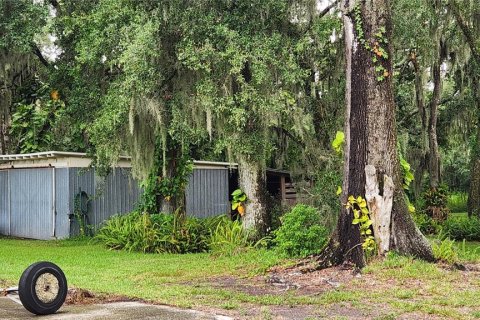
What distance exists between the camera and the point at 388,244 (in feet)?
32.7

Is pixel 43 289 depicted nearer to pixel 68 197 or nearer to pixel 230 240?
pixel 230 240

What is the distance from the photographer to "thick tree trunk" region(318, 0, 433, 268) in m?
9.99

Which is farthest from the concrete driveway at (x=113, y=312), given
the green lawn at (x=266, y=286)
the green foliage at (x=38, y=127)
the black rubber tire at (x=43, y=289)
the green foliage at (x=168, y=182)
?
the green foliage at (x=38, y=127)

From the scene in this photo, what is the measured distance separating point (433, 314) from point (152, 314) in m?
2.86

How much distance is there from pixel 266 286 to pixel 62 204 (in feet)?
35.7

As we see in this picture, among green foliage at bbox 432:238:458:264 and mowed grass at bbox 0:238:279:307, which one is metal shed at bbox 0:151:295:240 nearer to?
mowed grass at bbox 0:238:279:307

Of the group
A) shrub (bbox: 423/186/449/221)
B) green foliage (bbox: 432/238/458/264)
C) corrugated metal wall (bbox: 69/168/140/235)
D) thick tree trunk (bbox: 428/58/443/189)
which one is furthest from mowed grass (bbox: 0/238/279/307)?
thick tree trunk (bbox: 428/58/443/189)

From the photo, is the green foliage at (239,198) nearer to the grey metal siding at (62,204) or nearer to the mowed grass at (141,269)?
the mowed grass at (141,269)

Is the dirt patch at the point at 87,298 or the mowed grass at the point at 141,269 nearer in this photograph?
the dirt patch at the point at 87,298

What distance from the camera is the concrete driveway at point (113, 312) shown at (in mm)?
6730

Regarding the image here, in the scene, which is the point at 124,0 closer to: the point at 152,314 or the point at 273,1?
the point at 273,1

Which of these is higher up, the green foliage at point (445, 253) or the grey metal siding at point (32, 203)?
the grey metal siding at point (32, 203)

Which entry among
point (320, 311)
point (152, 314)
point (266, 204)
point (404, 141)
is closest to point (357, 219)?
point (320, 311)

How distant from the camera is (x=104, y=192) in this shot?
19531 mm
